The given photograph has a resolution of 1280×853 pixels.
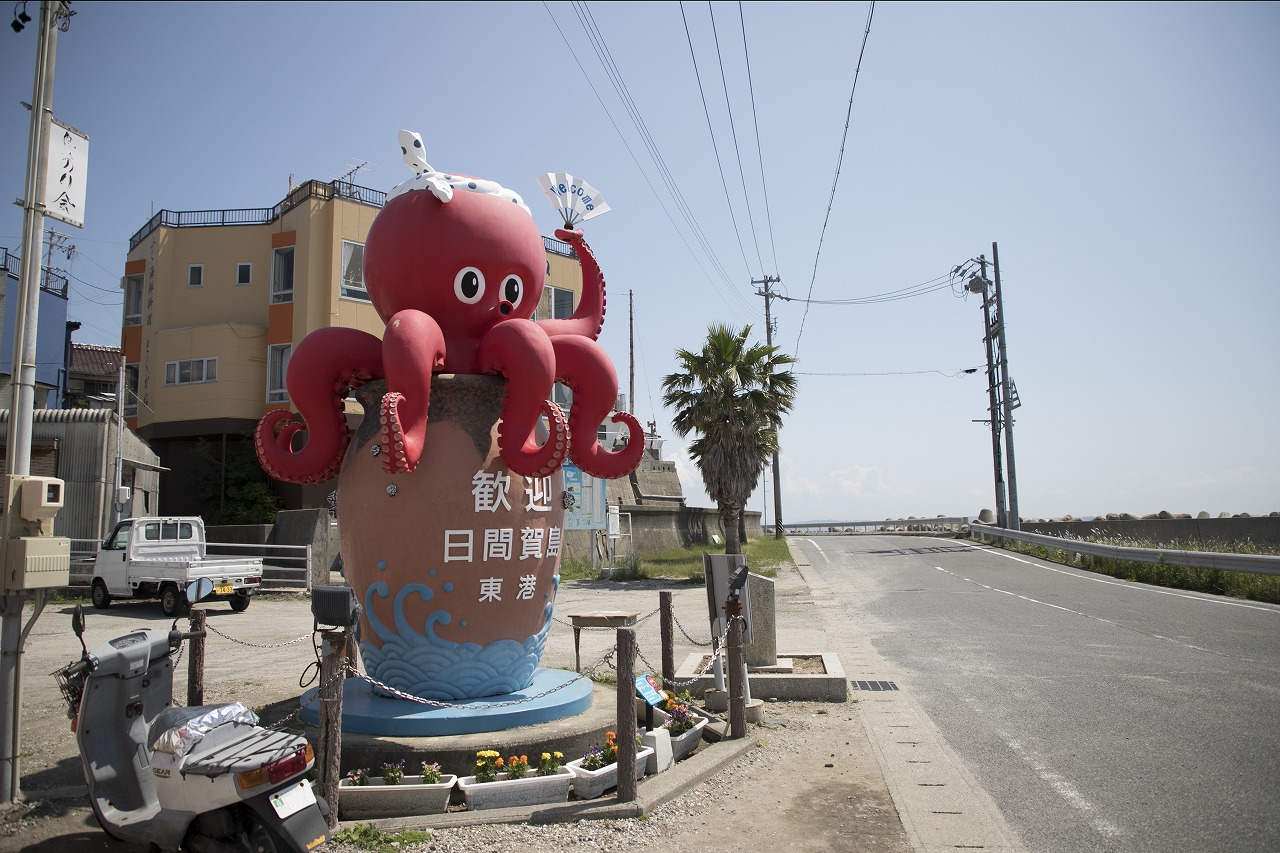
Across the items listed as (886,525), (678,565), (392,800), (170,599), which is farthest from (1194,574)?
(886,525)

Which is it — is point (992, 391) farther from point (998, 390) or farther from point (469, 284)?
point (469, 284)

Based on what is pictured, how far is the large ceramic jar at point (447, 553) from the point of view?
6855 millimetres

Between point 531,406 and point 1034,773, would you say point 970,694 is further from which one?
point 531,406

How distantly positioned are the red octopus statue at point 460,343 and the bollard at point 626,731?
176 cm

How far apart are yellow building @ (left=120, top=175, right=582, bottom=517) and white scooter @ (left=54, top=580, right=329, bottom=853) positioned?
22.5 metres

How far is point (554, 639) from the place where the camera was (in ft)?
48.6

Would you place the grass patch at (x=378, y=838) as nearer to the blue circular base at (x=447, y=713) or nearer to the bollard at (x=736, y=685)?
the blue circular base at (x=447, y=713)

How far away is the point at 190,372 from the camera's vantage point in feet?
92.3

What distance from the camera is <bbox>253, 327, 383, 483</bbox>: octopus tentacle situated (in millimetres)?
7285

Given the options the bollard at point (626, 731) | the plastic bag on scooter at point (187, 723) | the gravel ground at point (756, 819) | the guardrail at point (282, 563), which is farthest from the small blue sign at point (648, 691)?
the guardrail at point (282, 563)

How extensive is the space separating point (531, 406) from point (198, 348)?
25043 mm

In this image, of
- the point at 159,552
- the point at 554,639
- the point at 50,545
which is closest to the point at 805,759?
the point at 50,545

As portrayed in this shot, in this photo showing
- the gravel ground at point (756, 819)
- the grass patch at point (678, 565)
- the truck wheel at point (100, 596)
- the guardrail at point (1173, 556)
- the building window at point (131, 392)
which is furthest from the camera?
the building window at point (131, 392)

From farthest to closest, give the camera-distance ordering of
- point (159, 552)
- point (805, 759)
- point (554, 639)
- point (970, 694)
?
point (159, 552)
point (554, 639)
point (970, 694)
point (805, 759)
